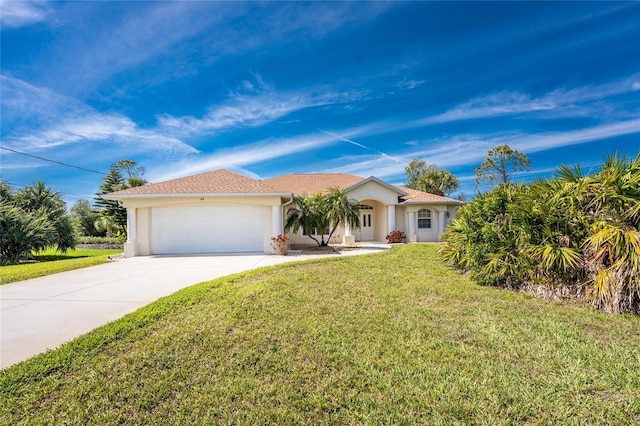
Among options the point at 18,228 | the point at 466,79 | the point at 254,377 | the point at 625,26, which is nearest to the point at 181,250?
the point at 18,228

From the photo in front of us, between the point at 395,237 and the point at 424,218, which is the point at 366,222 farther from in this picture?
the point at 424,218

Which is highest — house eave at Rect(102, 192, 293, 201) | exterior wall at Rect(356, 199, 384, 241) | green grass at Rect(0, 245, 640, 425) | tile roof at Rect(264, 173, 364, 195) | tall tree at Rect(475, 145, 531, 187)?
tall tree at Rect(475, 145, 531, 187)

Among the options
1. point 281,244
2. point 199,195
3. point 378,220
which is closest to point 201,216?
point 199,195

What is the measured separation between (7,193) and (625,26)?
3206 cm

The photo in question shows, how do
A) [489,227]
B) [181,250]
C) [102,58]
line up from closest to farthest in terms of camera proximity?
1. [489,227]
2. [102,58]
3. [181,250]

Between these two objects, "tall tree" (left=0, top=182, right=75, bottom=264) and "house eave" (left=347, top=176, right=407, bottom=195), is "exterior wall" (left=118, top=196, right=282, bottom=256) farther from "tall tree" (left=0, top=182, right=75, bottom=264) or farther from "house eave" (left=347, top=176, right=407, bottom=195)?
"house eave" (left=347, top=176, right=407, bottom=195)

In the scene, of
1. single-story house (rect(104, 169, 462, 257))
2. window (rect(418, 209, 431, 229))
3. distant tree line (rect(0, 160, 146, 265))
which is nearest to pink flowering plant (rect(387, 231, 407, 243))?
window (rect(418, 209, 431, 229))

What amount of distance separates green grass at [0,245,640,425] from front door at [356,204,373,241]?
1674 centimetres

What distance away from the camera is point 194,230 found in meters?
15.1

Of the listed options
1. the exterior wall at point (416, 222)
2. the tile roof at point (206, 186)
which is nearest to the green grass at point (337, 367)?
the tile roof at point (206, 186)

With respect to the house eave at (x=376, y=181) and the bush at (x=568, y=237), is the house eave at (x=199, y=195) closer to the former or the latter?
the house eave at (x=376, y=181)

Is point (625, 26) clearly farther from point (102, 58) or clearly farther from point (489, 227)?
point (102, 58)

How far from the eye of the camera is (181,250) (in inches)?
593

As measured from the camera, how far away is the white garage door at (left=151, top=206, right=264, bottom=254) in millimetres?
15094
